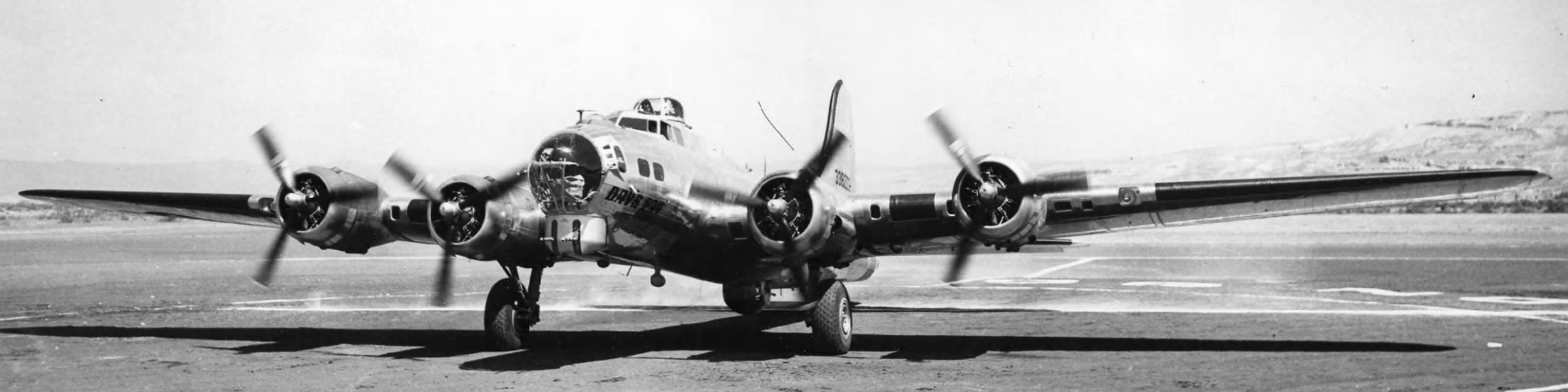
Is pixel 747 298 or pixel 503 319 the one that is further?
pixel 747 298

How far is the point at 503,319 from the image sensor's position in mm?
19766

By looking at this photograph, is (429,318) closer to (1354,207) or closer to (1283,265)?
(1354,207)

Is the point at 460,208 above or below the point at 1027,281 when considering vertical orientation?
above

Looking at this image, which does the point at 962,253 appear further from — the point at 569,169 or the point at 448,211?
the point at 448,211

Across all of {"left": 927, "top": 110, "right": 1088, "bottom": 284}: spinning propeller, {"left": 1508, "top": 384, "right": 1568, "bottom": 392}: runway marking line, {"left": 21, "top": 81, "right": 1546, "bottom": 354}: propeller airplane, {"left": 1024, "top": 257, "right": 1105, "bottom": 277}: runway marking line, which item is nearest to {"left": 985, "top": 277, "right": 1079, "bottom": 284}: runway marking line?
{"left": 1024, "top": 257, "right": 1105, "bottom": 277}: runway marking line

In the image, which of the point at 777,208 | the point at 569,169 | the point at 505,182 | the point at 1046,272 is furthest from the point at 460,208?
the point at 1046,272

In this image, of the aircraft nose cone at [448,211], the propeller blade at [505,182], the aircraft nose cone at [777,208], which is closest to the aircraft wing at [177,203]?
the aircraft nose cone at [448,211]

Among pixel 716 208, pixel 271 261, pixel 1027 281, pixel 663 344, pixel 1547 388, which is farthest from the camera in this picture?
pixel 1027 281

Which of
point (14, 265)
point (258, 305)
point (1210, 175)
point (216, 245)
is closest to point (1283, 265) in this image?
point (258, 305)

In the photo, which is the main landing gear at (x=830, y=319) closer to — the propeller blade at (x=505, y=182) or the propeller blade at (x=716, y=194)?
the propeller blade at (x=716, y=194)

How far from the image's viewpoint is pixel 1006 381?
1595 centimetres

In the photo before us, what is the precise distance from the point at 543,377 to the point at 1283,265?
3458 centimetres

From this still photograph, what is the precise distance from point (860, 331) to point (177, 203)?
39.7 ft

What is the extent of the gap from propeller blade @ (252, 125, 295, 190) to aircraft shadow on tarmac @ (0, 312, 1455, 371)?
250cm
